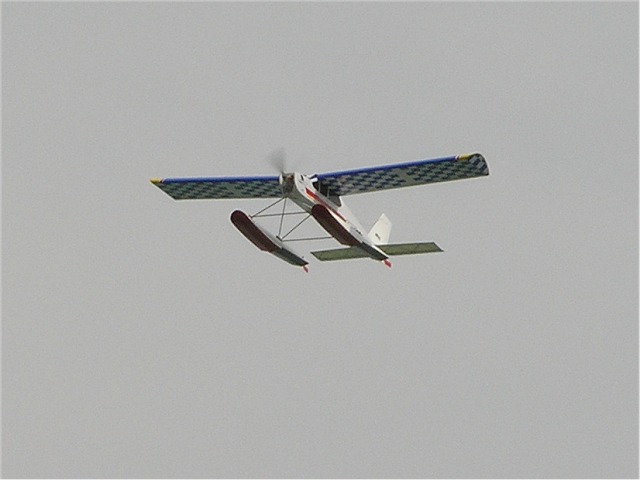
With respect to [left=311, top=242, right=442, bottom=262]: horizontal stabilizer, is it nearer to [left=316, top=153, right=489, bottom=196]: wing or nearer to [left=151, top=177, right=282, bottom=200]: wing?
[left=316, top=153, right=489, bottom=196]: wing

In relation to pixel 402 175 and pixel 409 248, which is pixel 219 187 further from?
pixel 409 248

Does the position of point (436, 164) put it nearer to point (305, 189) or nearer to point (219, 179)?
point (305, 189)

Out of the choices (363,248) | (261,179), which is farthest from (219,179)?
(363,248)

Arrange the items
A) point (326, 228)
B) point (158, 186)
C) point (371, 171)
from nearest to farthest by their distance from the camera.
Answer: point (326, 228)
point (371, 171)
point (158, 186)

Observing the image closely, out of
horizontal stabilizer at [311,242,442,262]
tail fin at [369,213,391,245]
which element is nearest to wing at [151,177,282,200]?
horizontal stabilizer at [311,242,442,262]

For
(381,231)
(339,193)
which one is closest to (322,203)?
(339,193)

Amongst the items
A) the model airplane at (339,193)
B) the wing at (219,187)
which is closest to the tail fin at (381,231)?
the model airplane at (339,193)

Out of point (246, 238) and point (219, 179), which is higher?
point (219, 179)

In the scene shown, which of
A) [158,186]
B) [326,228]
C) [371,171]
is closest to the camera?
[326,228]
